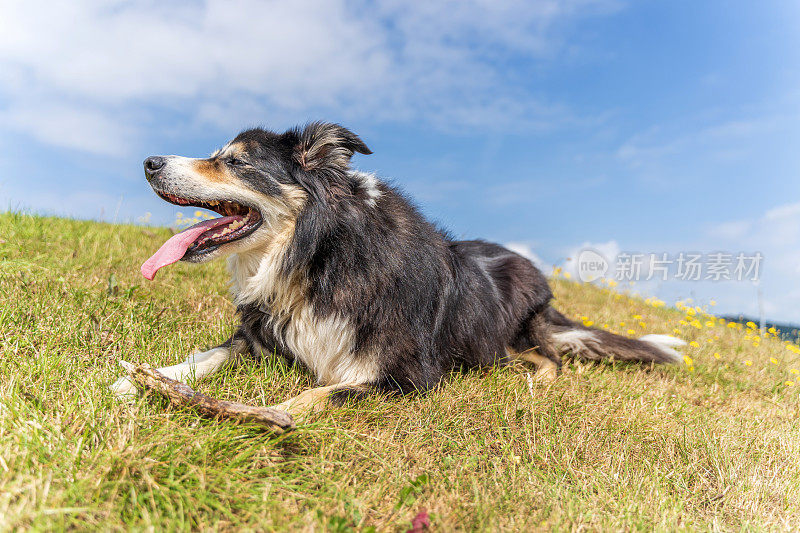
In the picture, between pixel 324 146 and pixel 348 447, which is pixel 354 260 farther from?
pixel 348 447

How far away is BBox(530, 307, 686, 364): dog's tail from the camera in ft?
16.1

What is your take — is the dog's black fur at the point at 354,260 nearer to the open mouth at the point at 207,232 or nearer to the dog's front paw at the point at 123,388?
the open mouth at the point at 207,232

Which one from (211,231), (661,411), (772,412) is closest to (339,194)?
(211,231)

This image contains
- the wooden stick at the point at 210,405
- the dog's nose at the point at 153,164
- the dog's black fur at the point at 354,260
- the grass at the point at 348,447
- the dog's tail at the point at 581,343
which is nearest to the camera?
the grass at the point at 348,447

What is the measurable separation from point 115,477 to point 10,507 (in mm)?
330

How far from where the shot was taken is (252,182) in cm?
336

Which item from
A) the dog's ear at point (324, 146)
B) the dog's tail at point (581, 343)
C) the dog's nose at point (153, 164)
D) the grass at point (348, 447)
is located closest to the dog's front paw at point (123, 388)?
the grass at point (348, 447)

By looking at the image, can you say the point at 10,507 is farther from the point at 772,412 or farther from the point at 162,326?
the point at 772,412

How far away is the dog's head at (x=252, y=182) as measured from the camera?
3.35m

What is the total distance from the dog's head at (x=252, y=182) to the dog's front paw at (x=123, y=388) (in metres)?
0.70

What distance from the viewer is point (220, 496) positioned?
6.63ft

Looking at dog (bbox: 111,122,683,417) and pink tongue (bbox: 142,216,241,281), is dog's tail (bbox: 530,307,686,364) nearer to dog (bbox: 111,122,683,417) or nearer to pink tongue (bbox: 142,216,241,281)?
dog (bbox: 111,122,683,417)

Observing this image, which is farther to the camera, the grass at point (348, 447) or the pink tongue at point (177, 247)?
the pink tongue at point (177, 247)

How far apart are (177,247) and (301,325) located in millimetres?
985
